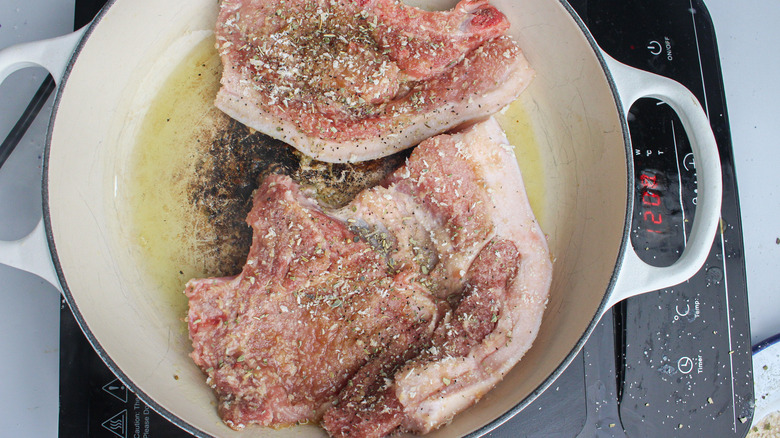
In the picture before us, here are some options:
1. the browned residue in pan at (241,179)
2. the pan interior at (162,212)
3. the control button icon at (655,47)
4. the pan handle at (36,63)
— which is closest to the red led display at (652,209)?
the pan interior at (162,212)

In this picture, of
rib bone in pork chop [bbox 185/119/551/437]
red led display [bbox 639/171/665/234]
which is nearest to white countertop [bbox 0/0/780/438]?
red led display [bbox 639/171/665/234]

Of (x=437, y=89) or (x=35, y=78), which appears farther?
(x=35, y=78)

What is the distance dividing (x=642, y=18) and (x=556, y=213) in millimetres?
1048

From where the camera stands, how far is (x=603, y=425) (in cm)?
227

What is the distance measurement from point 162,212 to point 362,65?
1.21 metres

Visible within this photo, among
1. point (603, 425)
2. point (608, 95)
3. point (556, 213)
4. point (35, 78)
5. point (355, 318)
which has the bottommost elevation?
point (603, 425)

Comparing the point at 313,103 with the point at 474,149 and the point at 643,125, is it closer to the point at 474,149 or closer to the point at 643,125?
the point at 474,149

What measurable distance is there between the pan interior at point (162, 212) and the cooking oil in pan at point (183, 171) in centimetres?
3

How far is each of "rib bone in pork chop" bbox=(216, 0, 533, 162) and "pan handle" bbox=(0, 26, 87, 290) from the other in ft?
2.07

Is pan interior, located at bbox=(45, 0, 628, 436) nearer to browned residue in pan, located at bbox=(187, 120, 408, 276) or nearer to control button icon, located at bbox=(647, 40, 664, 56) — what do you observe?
browned residue in pan, located at bbox=(187, 120, 408, 276)

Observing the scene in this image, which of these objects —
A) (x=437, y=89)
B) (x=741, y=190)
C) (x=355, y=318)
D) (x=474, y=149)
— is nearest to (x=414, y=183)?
(x=474, y=149)

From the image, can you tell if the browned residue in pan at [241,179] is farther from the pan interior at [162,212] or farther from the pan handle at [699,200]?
the pan handle at [699,200]

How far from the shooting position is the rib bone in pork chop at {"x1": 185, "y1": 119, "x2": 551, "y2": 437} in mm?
2113

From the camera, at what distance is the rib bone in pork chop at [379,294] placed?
211 centimetres
